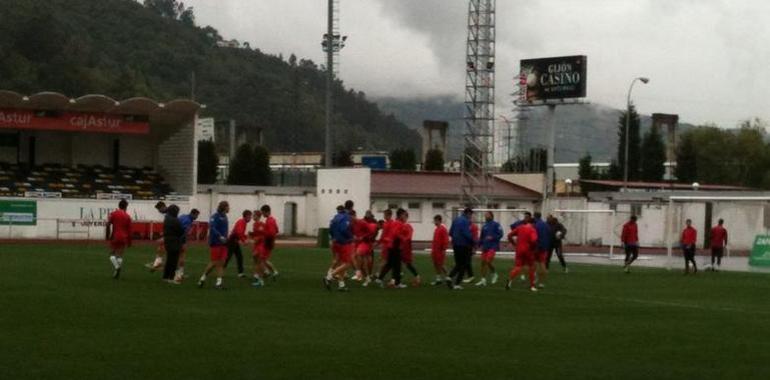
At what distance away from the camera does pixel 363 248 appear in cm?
3069

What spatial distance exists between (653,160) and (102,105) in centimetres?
5152

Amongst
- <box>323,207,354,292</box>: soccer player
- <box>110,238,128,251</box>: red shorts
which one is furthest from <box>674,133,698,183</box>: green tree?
<box>323,207,354,292</box>: soccer player

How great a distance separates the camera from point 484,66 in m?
66.4

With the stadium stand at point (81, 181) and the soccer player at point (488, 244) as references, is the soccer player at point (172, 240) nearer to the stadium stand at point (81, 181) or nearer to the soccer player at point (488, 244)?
the soccer player at point (488, 244)

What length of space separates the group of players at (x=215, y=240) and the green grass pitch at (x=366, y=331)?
461 millimetres

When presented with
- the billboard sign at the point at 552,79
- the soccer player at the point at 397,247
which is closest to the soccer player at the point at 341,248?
the soccer player at the point at 397,247

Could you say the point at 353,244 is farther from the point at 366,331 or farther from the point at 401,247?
the point at 366,331

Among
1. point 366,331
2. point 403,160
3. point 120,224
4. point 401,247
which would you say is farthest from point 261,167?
point 366,331

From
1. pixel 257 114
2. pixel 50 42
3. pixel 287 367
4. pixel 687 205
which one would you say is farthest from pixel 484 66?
pixel 257 114

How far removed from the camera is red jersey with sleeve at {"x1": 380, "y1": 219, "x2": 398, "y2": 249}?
99.7 feet

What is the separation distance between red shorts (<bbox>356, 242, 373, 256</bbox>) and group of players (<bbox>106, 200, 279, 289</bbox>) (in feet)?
6.48

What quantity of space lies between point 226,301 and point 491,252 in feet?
A: 33.4

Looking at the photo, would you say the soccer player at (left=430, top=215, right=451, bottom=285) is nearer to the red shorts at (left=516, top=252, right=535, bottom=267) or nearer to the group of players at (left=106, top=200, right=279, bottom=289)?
the red shorts at (left=516, top=252, right=535, bottom=267)

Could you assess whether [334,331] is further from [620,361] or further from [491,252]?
[491,252]
